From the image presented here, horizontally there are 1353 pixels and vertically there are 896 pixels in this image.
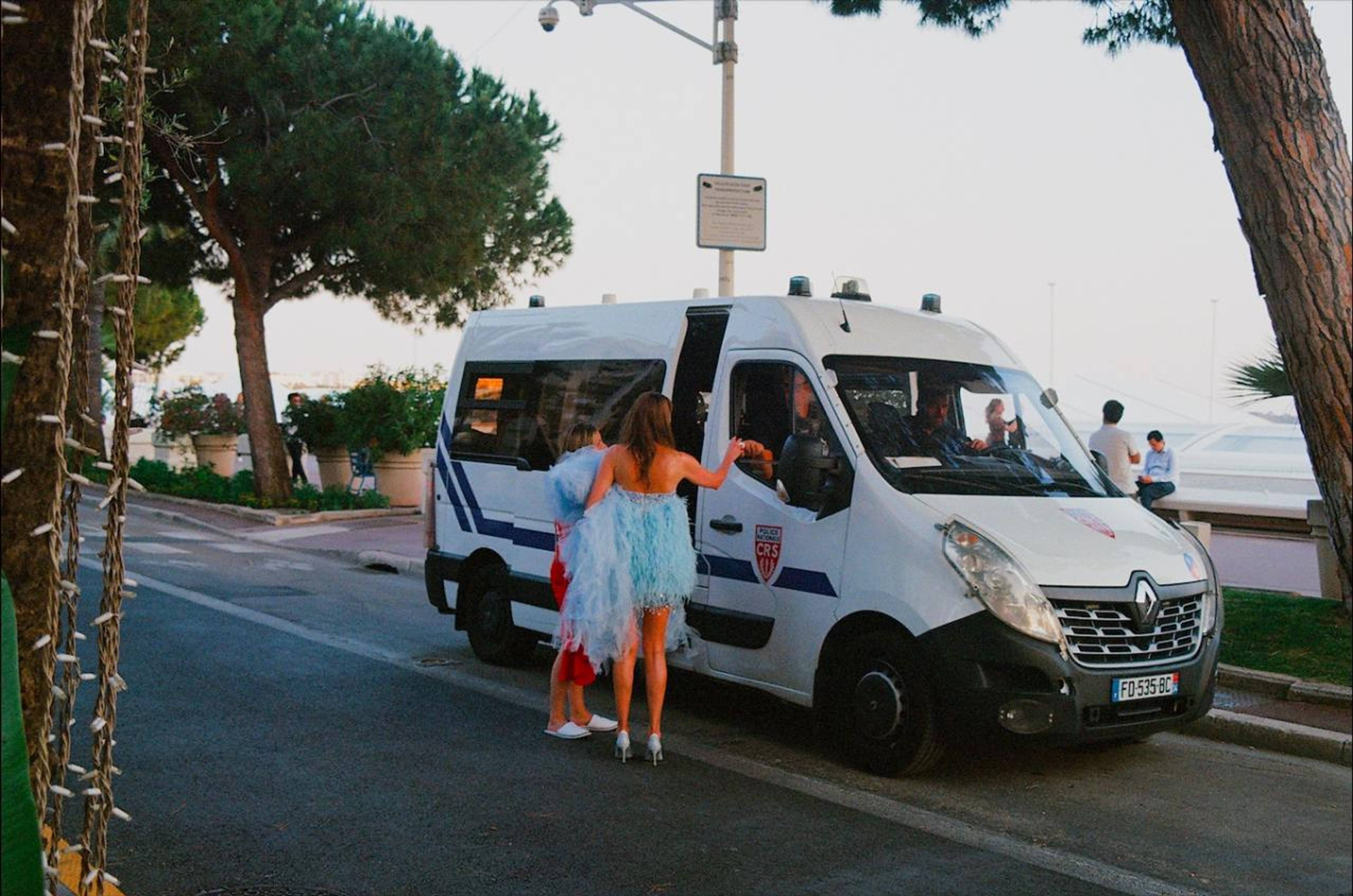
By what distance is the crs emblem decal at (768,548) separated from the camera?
7.18 meters

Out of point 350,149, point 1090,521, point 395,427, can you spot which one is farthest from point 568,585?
point 395,427

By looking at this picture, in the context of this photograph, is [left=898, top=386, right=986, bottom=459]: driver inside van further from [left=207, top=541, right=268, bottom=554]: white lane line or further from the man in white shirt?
[left=207, top=541, right=268, bottom=554]: white lane line

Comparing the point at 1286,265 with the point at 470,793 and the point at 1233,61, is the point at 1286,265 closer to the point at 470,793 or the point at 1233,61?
the point at 1233,61

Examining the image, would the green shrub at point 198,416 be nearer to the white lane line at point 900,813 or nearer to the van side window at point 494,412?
the van side window at point 494,412

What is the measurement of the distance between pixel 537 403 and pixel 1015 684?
13.1ft

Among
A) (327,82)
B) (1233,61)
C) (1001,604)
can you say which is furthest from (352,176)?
(1233,61)

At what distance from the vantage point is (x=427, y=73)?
2059 centimetres

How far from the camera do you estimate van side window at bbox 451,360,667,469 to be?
329 inches

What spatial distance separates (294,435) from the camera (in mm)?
24719

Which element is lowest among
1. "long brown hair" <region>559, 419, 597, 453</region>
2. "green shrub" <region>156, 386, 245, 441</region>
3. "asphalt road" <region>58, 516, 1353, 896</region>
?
"asphalt road" <region>58, 516, 1353, 896</region>

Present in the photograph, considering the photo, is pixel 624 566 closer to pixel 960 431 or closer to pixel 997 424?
pixel 960 431

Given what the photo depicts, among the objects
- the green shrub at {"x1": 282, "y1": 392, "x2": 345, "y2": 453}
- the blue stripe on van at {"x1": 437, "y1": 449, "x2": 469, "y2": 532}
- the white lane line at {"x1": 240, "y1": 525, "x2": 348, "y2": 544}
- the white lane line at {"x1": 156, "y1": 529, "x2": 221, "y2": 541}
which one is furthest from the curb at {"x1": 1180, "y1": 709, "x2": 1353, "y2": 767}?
the green shrub at {"x1": 282, "y1": 392, "x2": 345, "y2": 453}

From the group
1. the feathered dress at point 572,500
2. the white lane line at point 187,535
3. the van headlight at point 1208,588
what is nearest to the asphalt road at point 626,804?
the feathered dress at point 572,500

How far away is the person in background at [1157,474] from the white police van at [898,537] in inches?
336
